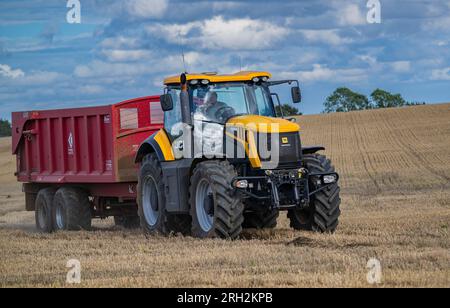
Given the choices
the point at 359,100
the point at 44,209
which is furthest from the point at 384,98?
the point at 44,209

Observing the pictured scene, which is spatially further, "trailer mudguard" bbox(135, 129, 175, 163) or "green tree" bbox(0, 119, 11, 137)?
"green tree" bbox(0, 119, 11, 137)

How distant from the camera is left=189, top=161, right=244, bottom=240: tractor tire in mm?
12938

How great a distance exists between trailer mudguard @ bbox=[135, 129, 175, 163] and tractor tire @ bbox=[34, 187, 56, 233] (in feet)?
13.5

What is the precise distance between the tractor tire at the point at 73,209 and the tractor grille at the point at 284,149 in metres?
5.80

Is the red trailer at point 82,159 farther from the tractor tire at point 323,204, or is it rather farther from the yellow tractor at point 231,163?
the tractor tire at point 323,204

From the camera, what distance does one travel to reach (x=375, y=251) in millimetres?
11250

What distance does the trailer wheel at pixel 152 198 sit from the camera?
14766mm

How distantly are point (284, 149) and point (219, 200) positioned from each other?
47.7 inches

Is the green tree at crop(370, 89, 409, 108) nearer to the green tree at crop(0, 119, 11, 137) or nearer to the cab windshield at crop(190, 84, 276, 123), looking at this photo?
the green tree at crop(0, 119, 11, 137)

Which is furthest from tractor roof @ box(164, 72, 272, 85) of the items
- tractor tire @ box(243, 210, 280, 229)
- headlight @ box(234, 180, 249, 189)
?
tractor tire @ box(243, 210, 280, 229)

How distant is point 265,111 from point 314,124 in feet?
136

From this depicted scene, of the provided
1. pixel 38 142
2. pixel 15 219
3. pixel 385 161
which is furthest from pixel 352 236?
pixel 385 161

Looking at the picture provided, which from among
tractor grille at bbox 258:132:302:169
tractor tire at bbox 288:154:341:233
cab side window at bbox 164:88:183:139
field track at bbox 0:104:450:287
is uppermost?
cab side window at bbox 164:88:183:139
